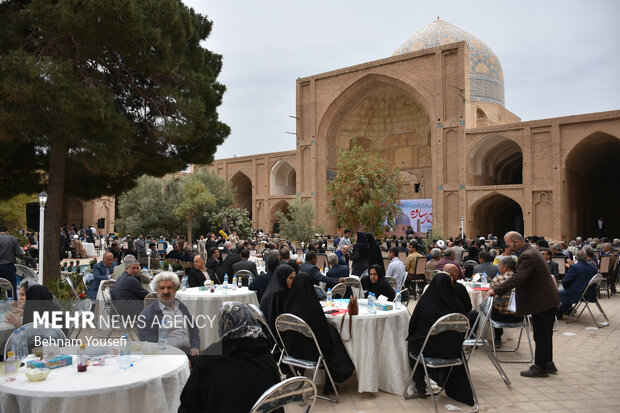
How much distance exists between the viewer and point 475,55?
29438mm

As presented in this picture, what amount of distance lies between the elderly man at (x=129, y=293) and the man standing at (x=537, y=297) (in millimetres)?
3901

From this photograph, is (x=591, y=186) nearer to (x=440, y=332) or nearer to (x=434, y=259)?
(x=434, y=259)

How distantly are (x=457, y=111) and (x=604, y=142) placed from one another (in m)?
6.78

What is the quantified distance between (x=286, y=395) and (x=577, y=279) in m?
6.78

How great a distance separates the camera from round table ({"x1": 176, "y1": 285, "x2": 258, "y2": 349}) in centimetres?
598

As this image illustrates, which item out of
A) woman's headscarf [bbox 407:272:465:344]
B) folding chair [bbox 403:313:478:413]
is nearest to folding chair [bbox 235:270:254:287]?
woman's headscarf [bbox 407:272:465:344]

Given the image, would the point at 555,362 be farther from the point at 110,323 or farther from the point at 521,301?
the point at 110,323

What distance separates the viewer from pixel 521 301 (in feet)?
16.2

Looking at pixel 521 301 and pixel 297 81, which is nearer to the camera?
pixel 521 301

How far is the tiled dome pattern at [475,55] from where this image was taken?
94.8 feet

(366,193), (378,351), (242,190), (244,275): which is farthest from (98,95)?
(242,190)

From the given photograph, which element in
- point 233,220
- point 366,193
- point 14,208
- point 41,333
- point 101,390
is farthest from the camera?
point 233,220

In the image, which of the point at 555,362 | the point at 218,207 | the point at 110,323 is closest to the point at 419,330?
the point at 555,362

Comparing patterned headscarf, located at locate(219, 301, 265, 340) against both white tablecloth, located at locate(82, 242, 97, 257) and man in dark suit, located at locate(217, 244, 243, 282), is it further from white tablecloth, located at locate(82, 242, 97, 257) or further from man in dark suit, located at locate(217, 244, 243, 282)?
white tablecloth, located at locate(82, 242, 97, 257)
